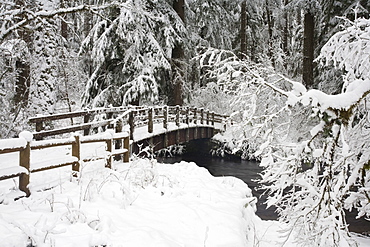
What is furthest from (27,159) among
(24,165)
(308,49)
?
(308,49)

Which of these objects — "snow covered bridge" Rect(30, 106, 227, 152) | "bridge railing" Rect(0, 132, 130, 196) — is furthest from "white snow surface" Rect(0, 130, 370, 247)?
"snow covered bridge" Rect(30, 106, 227, 152)

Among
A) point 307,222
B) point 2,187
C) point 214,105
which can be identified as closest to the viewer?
point 307,222

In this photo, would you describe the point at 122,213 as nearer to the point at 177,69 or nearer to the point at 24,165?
the point at 24,165

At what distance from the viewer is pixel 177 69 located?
1791 centimetres

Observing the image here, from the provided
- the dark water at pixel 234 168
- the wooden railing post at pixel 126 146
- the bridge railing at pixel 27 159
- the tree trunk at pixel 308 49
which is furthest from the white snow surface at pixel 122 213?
the tree trunk at pixel 308 49

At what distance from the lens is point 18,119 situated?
38.2 ft

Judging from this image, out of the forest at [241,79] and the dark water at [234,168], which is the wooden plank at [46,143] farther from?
the dark water at [234,168]

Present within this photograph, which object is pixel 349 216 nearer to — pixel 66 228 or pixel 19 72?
pixel 66 228

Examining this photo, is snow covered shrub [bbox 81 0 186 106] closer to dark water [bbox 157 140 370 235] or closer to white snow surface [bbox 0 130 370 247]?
dark water [bbox 157 140 370 235]

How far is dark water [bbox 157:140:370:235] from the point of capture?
9.35 m

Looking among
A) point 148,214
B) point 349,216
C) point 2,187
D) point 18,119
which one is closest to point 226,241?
point 148,214

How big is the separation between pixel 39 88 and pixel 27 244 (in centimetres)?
1145

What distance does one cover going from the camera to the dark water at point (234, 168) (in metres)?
9.35

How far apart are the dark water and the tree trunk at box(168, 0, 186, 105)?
3.78 m
